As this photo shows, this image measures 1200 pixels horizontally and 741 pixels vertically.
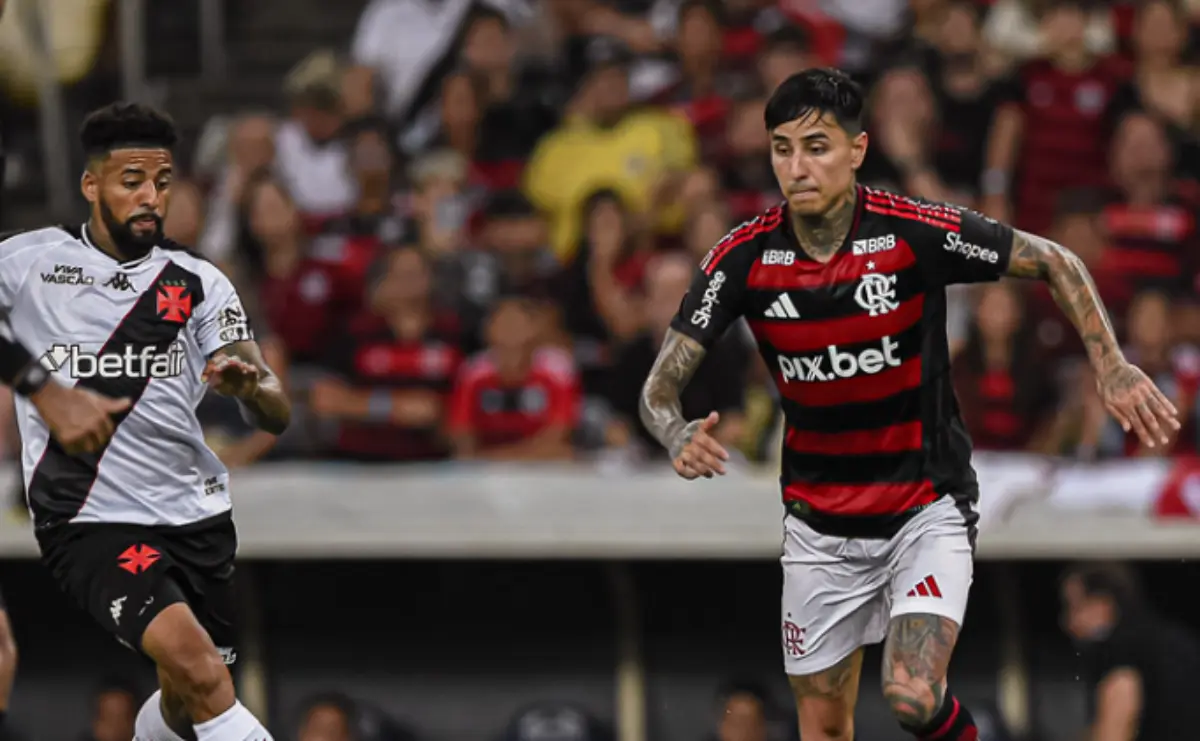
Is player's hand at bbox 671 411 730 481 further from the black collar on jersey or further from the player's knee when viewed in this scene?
the black collar on jersey

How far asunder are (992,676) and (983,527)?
3.69 feet

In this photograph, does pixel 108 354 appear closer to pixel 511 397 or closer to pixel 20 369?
pixel 20 369

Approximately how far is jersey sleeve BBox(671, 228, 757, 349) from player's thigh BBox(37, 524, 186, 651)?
1.88m

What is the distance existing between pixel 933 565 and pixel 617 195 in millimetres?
5484

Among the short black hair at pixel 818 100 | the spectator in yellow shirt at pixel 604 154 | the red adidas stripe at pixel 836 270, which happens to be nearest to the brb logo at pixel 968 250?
the red adidas stripe at pixel 836 270

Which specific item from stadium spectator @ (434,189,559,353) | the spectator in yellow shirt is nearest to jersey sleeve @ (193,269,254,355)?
stadium spectator @ (434,189,559,353)

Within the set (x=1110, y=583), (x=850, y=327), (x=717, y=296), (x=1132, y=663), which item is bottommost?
(x=1132, y=663)

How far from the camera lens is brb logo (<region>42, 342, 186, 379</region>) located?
22.9 feet

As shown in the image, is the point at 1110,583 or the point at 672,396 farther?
the point at 1110,583

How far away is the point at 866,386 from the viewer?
7023 millimetres

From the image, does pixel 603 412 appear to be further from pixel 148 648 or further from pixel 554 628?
pixel 148 648

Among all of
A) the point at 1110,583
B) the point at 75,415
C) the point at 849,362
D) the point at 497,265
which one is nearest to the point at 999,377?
the point at 1110,583

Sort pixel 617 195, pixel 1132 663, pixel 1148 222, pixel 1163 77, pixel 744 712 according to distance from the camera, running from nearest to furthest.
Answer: pixel 1132 663
pixel 744 712
pixel 1148 222
pixel 617 195
pixel 1163 77

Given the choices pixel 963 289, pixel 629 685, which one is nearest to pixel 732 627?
pixel 629 685
